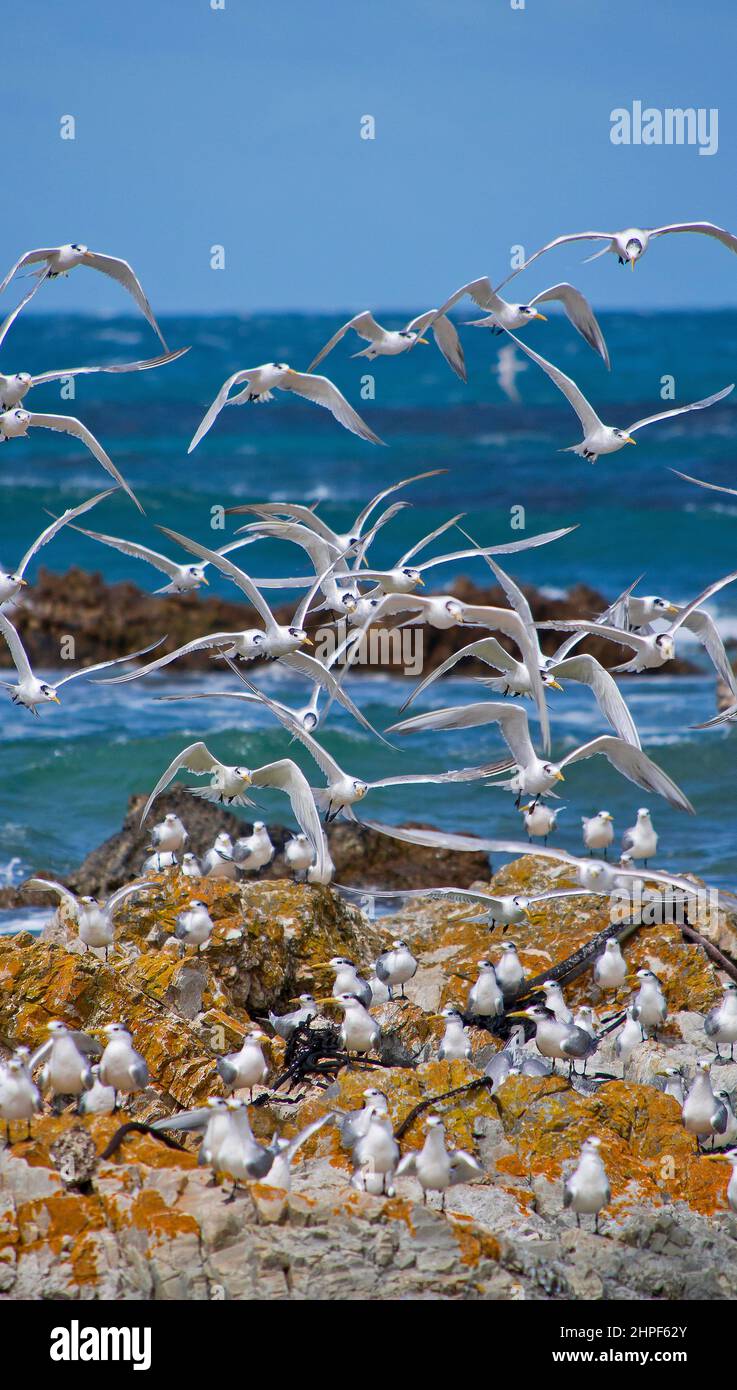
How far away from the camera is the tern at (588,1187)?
259 inches

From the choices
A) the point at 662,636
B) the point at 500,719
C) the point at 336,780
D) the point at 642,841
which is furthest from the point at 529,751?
the point at 642,841

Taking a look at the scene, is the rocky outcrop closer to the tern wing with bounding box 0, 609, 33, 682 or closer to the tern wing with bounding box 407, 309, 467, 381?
the tern wing with bounding box 0, 609, 33, 682

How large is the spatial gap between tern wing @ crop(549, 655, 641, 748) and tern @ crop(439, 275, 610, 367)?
7.94 ft

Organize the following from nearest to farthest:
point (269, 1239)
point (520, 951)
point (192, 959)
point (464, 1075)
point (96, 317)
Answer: point (269, 1239)
point (464, 1075)
point (192, 959)
point (520, 951)
point (96, 317)

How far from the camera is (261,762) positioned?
71.7ft

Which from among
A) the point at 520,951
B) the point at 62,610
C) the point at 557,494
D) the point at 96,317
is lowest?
the point at 520,951

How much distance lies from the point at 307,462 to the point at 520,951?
43.8 m

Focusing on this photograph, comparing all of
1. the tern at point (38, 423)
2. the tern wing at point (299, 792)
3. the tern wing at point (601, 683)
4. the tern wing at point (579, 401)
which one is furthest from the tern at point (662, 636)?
the tern at point (38, 423)

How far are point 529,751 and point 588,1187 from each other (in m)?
5.16

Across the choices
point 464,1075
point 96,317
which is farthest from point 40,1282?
point 96,317

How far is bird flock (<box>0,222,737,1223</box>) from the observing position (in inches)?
273

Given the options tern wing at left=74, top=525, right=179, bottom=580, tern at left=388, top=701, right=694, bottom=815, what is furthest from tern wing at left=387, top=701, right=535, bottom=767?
tern wing at left=74, top=525, right=179, bottom=580

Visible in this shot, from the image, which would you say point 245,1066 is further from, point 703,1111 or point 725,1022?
point 725,1022

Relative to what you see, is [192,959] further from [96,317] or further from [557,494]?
[96,317]
